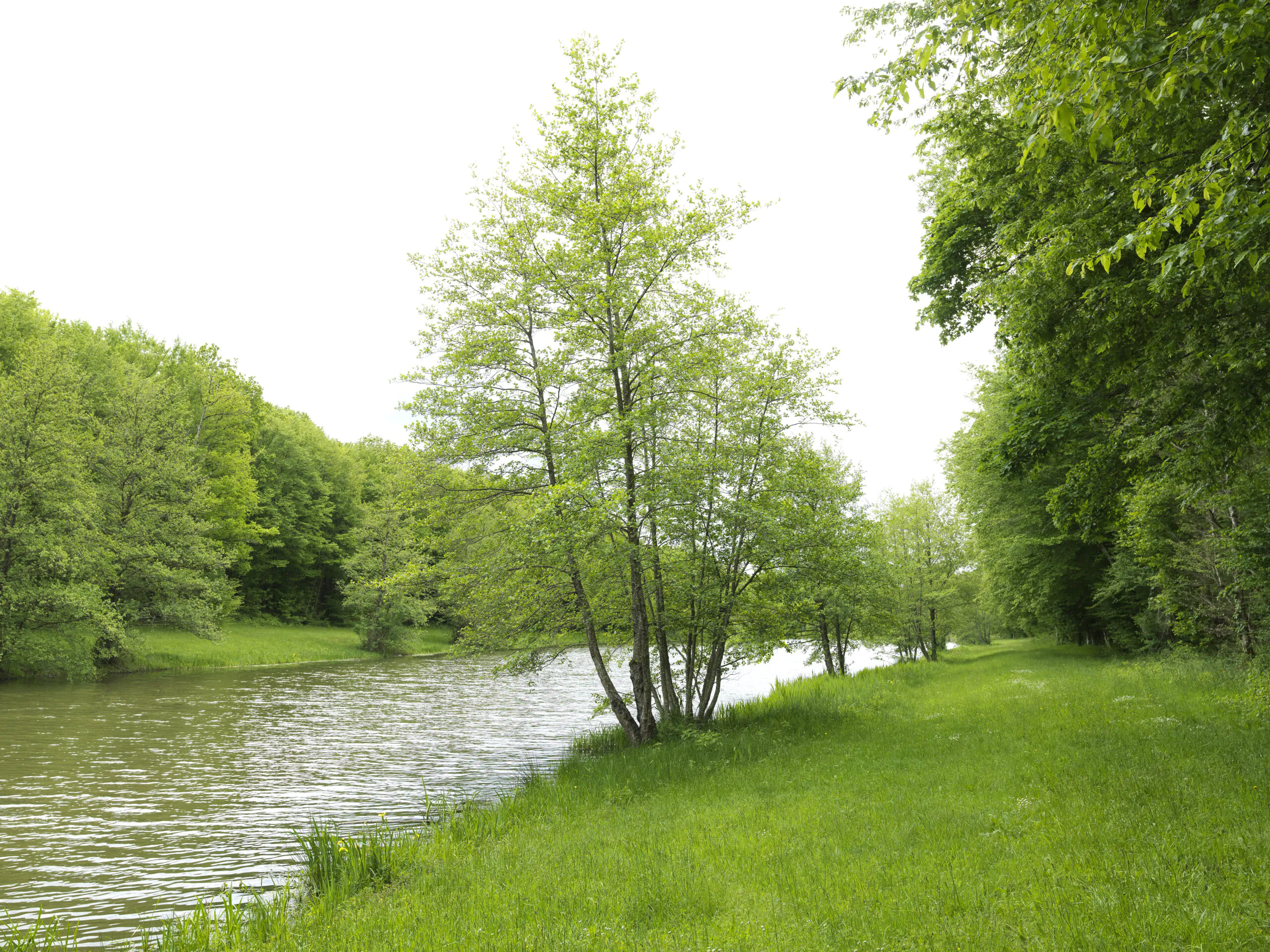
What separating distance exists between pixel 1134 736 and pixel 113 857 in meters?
15.0

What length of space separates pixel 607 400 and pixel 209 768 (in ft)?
40.1

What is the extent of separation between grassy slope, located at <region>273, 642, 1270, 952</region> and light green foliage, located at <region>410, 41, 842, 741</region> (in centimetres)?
397

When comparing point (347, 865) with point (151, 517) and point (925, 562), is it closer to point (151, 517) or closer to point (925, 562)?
point (151, 517)

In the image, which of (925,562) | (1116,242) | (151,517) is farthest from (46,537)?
(925,562)

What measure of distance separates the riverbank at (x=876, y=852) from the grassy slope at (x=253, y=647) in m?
31.6

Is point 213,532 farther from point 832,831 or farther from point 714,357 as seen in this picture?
point 832,831

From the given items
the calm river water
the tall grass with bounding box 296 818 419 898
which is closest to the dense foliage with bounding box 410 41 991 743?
the calm river water

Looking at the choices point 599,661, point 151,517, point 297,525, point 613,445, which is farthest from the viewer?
point 297,525

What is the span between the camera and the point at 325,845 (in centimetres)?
876

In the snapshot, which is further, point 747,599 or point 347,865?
point 747,599

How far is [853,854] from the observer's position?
6.89 meters

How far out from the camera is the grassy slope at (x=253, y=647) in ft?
117

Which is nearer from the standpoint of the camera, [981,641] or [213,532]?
[213,532]

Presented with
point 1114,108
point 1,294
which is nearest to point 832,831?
point 1114,108
